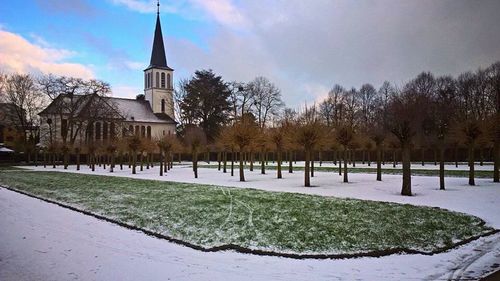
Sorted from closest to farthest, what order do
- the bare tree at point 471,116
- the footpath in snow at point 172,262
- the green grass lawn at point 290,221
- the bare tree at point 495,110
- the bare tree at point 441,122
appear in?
the footpath in snow at point 172,262
the green grass lawn at point 290,221
the bare tree at point 441,122
the bare tree at point 495,110
the bare tree at point 471,116

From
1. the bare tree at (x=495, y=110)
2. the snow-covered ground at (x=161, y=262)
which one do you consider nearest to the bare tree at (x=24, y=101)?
the snow-covered ground at (x=161, y=262)

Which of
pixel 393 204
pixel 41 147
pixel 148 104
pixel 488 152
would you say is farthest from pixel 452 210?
pixel 148 104

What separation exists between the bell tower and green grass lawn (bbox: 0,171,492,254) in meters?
78.8

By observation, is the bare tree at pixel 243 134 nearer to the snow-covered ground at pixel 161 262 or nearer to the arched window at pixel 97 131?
the snow-covered ground at pixel 161 262

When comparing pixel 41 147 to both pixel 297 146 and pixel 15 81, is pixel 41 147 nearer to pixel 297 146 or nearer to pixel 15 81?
pixel 15 81

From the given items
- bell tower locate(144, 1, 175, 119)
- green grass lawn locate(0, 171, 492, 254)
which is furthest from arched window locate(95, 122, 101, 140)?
green grass lawn locate(0, 171, 492, 254)

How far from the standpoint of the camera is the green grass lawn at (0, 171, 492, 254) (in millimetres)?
9578

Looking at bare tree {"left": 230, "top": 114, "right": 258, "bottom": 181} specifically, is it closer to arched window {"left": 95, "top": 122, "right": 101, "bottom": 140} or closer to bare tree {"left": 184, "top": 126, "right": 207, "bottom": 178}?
bare tree {"left": 184, "top": 126, "right": 207, "bottom": 178}

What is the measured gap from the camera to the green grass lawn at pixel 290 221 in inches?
377

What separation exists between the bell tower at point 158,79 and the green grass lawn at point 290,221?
78811 mm

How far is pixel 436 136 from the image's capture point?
2184 cm

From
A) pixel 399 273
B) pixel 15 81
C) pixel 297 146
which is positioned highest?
pixel 15 81

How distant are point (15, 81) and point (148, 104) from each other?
40.7m

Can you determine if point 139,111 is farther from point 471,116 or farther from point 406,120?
point 406,120
